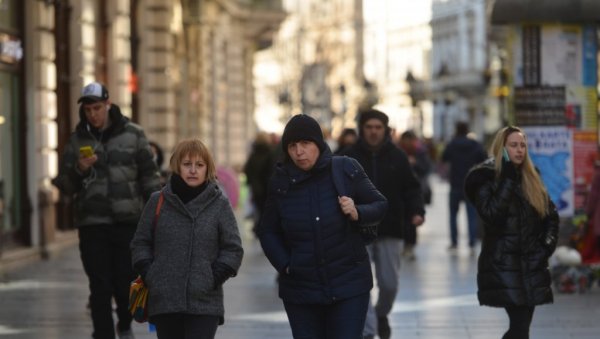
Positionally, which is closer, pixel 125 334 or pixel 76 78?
pixel 125 334

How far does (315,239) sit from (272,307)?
23.7 ft

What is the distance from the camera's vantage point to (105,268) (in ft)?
40.9

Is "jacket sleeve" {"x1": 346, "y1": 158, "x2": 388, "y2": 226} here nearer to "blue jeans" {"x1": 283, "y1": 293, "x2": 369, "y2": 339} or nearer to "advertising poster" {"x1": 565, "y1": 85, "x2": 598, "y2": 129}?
"blue jeans" {"x1": 283, "y1": 293, "x2": 369, "y2": 339}

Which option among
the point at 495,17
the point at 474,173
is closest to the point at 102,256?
the point at 474,173

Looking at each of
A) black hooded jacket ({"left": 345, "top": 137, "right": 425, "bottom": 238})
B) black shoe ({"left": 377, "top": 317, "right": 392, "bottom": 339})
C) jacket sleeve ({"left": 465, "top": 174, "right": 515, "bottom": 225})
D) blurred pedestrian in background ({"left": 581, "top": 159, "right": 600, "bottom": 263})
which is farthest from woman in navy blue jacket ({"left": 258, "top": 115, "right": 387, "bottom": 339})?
blurred pedestrian in background ({"left": 581, "top": 159, "right": 600, "bottom": 263})

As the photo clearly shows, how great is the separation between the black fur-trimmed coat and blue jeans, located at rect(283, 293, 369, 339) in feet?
6.93

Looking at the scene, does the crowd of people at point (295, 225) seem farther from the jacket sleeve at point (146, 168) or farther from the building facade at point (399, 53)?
the building facade at point (399, 53)

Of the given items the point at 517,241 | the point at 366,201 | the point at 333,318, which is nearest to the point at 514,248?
the point at 517,241

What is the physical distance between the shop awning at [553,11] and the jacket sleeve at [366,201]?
9246mm

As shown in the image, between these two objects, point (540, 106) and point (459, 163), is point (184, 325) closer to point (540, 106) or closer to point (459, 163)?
point (540, 106)

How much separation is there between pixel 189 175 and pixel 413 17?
4765 inches

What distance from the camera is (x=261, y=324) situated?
15.0m

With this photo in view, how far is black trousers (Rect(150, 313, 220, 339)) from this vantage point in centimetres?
941

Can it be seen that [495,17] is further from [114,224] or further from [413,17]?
[413,17]
